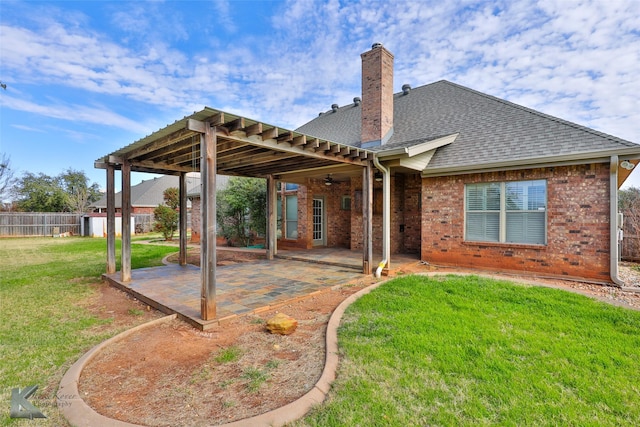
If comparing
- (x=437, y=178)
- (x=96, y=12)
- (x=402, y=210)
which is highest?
(x=96, y=12)

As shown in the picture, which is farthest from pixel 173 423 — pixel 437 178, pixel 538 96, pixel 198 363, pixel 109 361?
pixel 538 96

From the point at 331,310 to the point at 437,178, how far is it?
5.31 m

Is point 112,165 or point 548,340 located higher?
point 112,165

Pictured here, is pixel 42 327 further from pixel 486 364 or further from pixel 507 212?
pixel 507 212

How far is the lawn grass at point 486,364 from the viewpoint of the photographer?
7.16 feet

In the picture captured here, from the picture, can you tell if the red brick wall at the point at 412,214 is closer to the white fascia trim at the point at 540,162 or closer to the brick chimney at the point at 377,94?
the brick chimney at the point at 377,94

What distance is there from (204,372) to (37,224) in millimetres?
28079

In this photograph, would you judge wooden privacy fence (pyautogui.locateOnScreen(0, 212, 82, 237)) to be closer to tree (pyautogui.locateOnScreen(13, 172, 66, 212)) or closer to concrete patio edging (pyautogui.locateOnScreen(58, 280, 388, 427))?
tree (pyautogui.locateOnScreen(13, 172, 66, 212))

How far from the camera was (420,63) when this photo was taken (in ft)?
35.2

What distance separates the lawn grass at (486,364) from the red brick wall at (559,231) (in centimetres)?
214

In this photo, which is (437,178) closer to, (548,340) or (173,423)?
(548,340)

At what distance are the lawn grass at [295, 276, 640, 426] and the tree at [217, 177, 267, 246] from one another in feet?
30.6

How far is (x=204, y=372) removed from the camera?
2.92 metres

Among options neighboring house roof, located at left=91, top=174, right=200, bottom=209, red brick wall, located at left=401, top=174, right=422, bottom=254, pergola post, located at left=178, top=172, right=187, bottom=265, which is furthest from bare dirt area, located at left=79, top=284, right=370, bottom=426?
neighboring house roof, located at left=91, top=174, right=200, bottom=209
